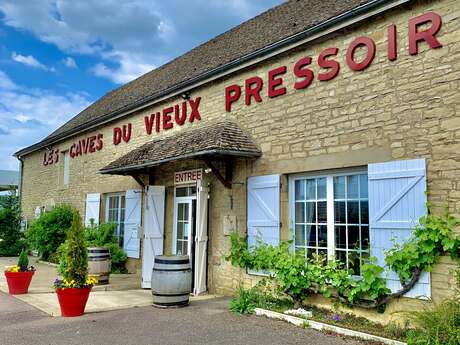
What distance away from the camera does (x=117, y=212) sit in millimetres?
12312

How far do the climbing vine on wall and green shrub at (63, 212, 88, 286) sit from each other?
2.57 m

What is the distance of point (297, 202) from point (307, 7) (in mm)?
4704

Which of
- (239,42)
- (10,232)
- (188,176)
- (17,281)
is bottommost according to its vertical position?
(17,281)

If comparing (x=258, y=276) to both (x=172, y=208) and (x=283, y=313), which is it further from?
(x=172, y=208)

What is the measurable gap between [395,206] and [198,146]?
11.3 feet

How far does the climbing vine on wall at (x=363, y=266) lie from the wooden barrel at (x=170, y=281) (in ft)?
3.38

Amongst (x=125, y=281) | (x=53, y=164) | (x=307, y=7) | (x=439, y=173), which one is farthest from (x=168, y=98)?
(x=53, y=164)

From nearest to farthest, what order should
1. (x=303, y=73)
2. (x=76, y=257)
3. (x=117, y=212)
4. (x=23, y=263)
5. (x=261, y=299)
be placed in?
(x=76, y=257) → (x=261, y=299) → (x=303, y=73) → (x=23, y=263) → (x=117, y=212)

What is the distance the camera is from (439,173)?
5258 millimetres

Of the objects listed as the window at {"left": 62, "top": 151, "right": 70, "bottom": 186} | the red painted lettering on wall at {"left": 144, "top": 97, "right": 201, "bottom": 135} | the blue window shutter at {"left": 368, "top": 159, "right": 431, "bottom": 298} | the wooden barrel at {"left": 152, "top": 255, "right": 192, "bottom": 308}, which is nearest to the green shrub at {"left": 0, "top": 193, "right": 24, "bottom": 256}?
the window at {"left": 62, "top": 151, "right": 70, "bottom": 186}

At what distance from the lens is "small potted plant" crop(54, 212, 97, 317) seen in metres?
6.49

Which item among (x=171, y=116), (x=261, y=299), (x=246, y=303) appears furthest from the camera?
(x=171, y=116)

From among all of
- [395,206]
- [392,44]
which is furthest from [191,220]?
[392,44]

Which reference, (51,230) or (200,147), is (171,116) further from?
(51,230)
